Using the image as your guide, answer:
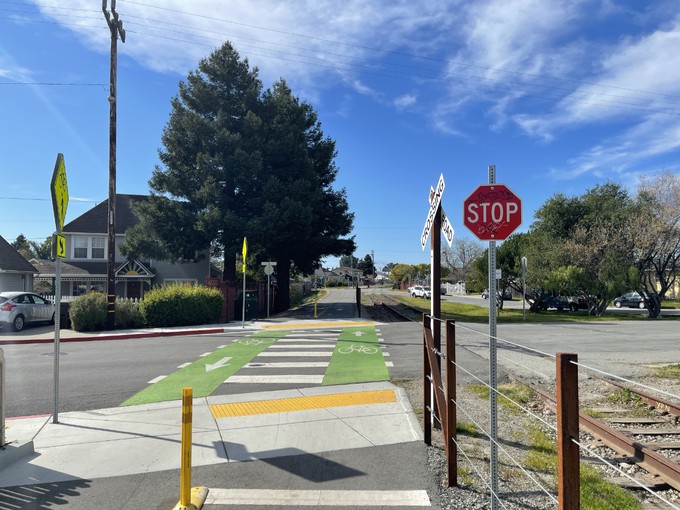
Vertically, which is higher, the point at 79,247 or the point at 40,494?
the point at 79,247

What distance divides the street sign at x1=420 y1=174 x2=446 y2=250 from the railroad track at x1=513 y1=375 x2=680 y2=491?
8.30 ft

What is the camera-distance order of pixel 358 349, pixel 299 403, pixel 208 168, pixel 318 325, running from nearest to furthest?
1. pixel 299 403
2. pixel 358 349
3. pixel 318 325
4. pixel 208 168

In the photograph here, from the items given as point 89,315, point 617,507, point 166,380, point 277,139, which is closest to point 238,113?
point 277,139

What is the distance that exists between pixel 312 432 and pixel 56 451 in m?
2.98

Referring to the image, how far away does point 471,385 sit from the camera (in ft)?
28.6

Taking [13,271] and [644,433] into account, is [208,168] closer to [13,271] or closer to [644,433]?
[13,271]

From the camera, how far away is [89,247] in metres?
34.8

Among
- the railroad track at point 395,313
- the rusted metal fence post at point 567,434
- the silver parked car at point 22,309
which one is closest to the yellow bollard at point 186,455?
the rusted metal fence post at point 567,434

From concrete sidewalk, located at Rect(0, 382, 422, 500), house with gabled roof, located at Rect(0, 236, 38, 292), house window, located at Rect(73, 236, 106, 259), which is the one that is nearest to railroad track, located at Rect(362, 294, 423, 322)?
concrete sidewalk, located at Rect(0, 382, 422, 500)

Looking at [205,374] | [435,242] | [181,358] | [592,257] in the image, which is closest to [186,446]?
[435,242]

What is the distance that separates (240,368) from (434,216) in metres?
6.43

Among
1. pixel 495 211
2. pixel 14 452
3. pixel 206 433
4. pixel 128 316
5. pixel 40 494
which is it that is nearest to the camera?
pixel 495 211

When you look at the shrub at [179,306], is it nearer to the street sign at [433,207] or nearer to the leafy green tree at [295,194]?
the leafy green tree at [295,194]

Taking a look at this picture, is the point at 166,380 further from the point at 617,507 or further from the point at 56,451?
the point at 617,507
